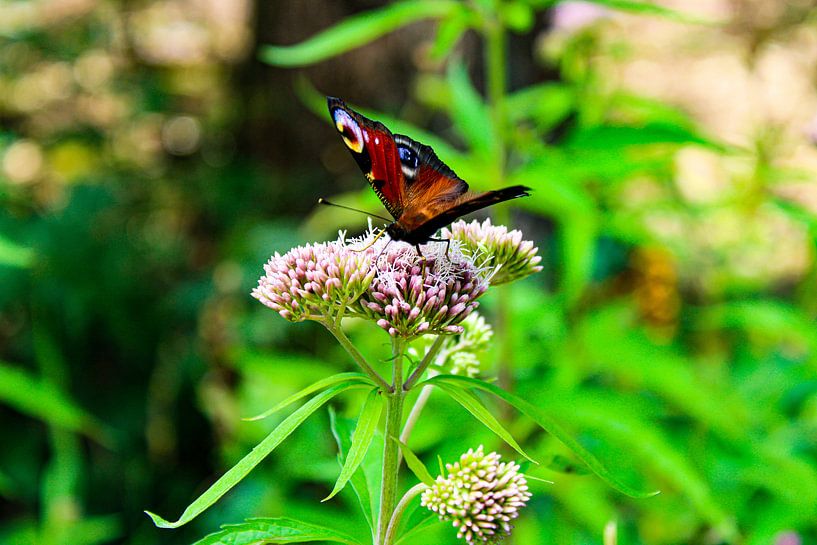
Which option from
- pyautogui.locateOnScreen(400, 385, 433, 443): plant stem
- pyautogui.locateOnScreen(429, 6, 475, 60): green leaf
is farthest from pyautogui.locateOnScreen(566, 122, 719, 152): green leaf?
pyautogui.locateOnScreen(400, 385, 433, 443): plant stem

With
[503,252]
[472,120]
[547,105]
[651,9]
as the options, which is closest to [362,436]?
[503,252]

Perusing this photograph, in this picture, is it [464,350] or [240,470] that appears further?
[464,350]

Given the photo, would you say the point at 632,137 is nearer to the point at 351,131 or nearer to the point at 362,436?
the point at 351,131

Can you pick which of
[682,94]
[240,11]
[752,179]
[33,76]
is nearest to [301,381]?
[752,179]

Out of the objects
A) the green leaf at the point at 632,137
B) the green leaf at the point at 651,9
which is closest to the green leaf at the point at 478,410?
the green leaf at the point at 632,137

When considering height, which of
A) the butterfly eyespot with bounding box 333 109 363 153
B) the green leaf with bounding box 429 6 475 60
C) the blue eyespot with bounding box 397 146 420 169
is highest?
the green leaf with bounding box 429 6 475 60

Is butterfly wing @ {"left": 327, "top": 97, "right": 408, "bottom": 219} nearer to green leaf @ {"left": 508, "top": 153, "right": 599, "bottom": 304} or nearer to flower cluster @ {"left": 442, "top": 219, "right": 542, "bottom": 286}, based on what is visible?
flower cluster @ {"left": 442, "top": 219, "right": 542, "bottom": 286}
